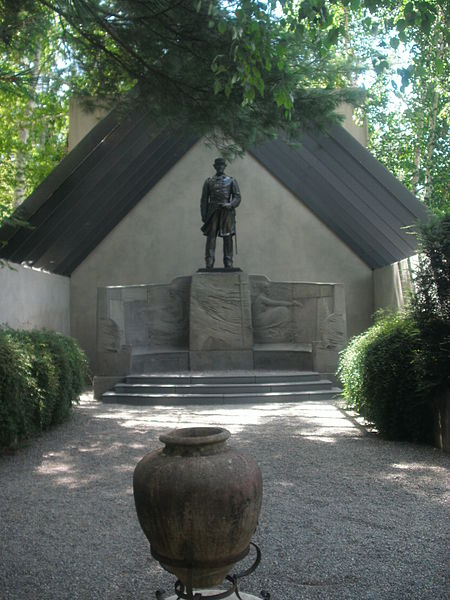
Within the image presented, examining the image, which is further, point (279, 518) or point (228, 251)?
point (228, 251)

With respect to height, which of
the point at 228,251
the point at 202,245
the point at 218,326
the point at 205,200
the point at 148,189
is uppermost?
the point at 148,189

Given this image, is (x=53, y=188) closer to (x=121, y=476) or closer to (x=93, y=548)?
(x=121, y=476)

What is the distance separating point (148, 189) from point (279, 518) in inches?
492

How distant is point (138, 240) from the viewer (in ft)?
52.0

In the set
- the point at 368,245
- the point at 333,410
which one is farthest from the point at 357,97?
the point at 368,245

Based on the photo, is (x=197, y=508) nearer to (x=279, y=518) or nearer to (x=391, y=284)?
(x=279, y=518)

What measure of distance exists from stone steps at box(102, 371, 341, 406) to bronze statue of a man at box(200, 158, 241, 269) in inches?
107

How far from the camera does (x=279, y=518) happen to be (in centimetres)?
434

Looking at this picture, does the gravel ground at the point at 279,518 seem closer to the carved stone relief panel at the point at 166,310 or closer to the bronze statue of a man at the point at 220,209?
the carved stone relief panel at the point at 166,310

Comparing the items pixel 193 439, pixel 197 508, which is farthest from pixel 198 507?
pixel 193 439

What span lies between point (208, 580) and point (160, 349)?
9791mm

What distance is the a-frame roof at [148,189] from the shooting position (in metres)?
12.7

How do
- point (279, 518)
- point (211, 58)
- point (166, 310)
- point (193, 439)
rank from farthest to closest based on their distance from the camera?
point (166, 310) → point (211, 58) → point (279, 518) → point (193, 439)

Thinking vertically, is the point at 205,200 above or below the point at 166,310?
above
